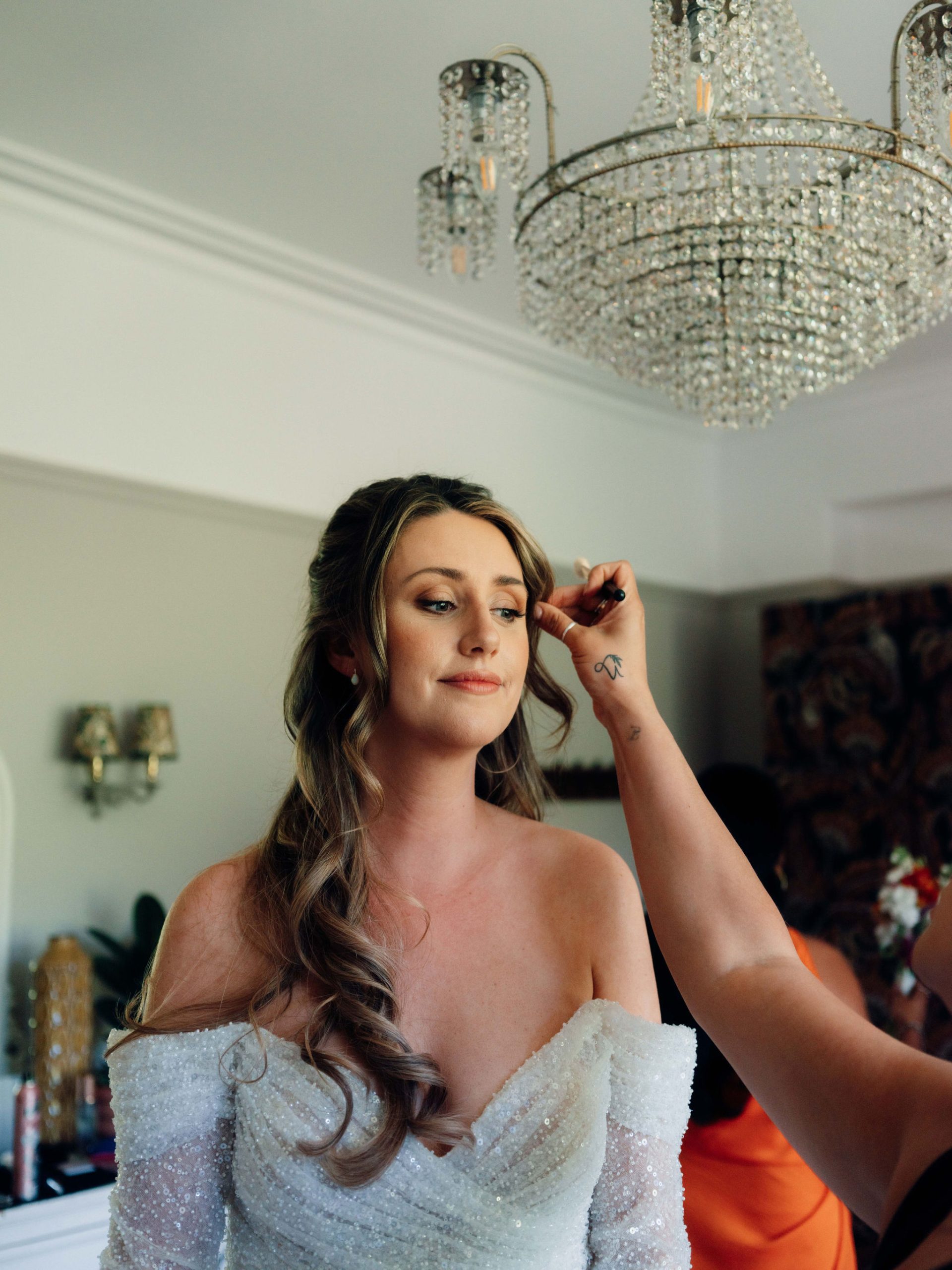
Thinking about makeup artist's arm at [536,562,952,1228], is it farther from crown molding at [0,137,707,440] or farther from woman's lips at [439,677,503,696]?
crown molding at [0,137,707,440]

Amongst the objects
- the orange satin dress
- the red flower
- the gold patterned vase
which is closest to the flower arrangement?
the red flower

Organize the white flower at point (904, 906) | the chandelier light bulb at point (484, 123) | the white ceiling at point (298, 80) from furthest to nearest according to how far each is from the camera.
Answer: the white flower at point (904, 906), the white ceiling at point (298, 80), the chandelier light bulb at point (484, 123)

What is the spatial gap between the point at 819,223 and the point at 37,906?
8.05 ft

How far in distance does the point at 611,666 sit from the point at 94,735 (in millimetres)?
2026

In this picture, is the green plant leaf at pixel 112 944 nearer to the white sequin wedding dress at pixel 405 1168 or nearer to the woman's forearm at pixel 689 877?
the white sequin wedding dress at pixel 405 1168

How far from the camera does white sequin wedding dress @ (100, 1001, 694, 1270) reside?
1.31m

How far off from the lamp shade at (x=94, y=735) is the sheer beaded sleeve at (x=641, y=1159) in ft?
6.42

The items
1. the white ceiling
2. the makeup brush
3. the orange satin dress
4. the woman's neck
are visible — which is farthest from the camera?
the white ceiling

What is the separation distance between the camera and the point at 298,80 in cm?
255

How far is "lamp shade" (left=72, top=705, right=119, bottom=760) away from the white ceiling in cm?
142

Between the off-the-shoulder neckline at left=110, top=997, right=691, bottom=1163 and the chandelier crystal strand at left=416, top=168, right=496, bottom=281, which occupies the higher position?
the chandelier crystal strand at left=416, top=168, right=496, bottom=281

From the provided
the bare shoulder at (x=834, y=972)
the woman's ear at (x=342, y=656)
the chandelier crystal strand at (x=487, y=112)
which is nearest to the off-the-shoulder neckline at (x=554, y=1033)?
the woman's ear at (x=342, y=656)

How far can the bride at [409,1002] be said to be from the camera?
132 centimetres

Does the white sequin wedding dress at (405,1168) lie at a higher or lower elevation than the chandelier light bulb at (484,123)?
lower
